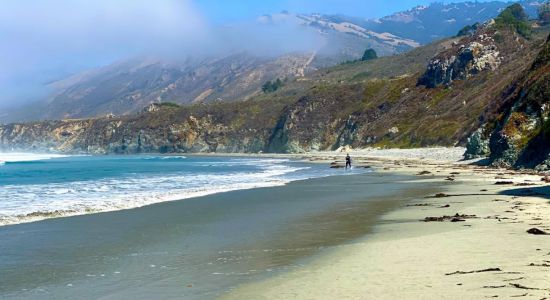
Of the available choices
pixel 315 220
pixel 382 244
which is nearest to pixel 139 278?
pixel 382 244

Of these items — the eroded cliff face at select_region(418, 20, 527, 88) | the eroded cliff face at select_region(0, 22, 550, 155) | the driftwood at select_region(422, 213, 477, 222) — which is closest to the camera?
the driftwood at select_region(422, 213, 477, 222)

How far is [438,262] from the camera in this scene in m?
11.8

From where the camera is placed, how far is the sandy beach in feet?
31.1

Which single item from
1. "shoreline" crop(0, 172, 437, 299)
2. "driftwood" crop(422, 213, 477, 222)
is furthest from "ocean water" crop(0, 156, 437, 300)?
"driftwood" crop(422, 213, 477, 222)

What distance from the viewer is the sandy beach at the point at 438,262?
949 cm

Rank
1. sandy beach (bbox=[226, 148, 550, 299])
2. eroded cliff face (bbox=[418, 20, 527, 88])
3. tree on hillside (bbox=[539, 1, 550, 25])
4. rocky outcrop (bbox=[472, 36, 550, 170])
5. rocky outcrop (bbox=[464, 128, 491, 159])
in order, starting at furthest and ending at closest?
tree on hillside (bbox=[539, 1, 550, 25]), eroded cliff face (bbox=[418, 20, 527, 88]), rocky outcrop (bbox=[464, 128, 491, 159]), rocky outcrop (bbox=[472, 36, 550, 170]), sandy beach (bbox=[226, 148, 550, 299])

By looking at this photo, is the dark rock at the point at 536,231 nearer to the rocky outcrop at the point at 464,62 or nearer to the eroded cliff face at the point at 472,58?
the rocky outcrop at the point at 464,62

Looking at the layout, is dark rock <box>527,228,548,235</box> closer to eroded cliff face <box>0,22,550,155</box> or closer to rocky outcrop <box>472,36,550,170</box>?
rocky outcrop <box>472,36,550,170</box>

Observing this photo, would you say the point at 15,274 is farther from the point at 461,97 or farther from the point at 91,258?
the point at 461,97

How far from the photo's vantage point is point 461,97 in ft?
341

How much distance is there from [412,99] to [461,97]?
1557 cm

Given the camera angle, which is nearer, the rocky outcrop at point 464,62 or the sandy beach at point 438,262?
the sandy beach at point 438,262

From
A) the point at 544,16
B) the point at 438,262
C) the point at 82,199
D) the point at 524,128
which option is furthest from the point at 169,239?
the point at 544,16

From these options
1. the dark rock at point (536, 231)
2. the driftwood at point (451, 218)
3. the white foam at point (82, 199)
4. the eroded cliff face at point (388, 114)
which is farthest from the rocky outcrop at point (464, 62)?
the dark rock at point (536, 231)
